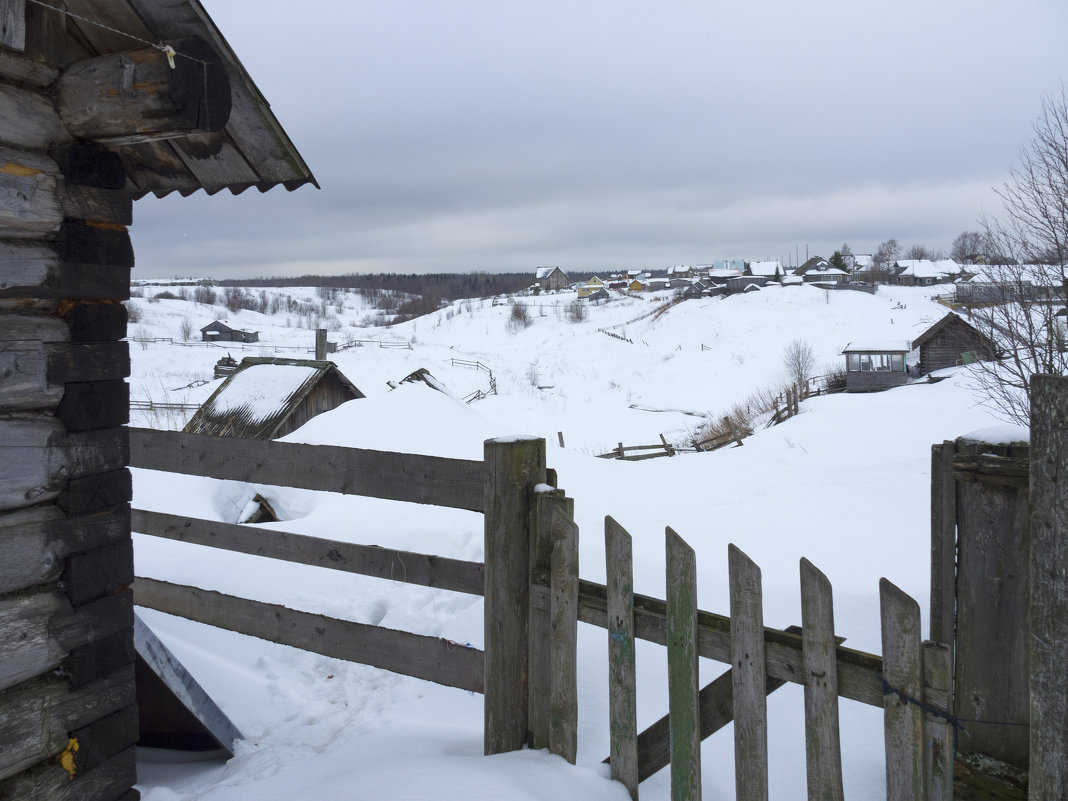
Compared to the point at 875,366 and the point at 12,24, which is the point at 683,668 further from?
the point at 875,366

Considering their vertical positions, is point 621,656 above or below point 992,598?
below

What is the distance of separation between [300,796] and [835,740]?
79.9 inches

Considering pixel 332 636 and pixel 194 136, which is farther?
pixel 332 636

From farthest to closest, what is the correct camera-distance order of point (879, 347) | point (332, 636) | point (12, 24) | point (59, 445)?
point (879, 347)
point (332, 636)
point (59, 445)
point (12, 24)

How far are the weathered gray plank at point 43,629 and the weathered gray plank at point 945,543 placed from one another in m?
3.20

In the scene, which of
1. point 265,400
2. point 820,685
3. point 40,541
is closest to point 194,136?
point 40,541

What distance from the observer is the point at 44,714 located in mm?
2645

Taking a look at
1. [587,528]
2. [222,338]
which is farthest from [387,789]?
[222,338]

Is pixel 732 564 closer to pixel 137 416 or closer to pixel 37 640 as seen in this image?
pixel 37 640

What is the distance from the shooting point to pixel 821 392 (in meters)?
36.8

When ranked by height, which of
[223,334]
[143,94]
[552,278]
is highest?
[552,278]

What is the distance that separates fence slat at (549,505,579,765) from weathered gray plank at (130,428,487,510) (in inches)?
16.2

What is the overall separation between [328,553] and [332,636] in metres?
0.38

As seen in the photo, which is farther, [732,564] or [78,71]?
[78,71]
